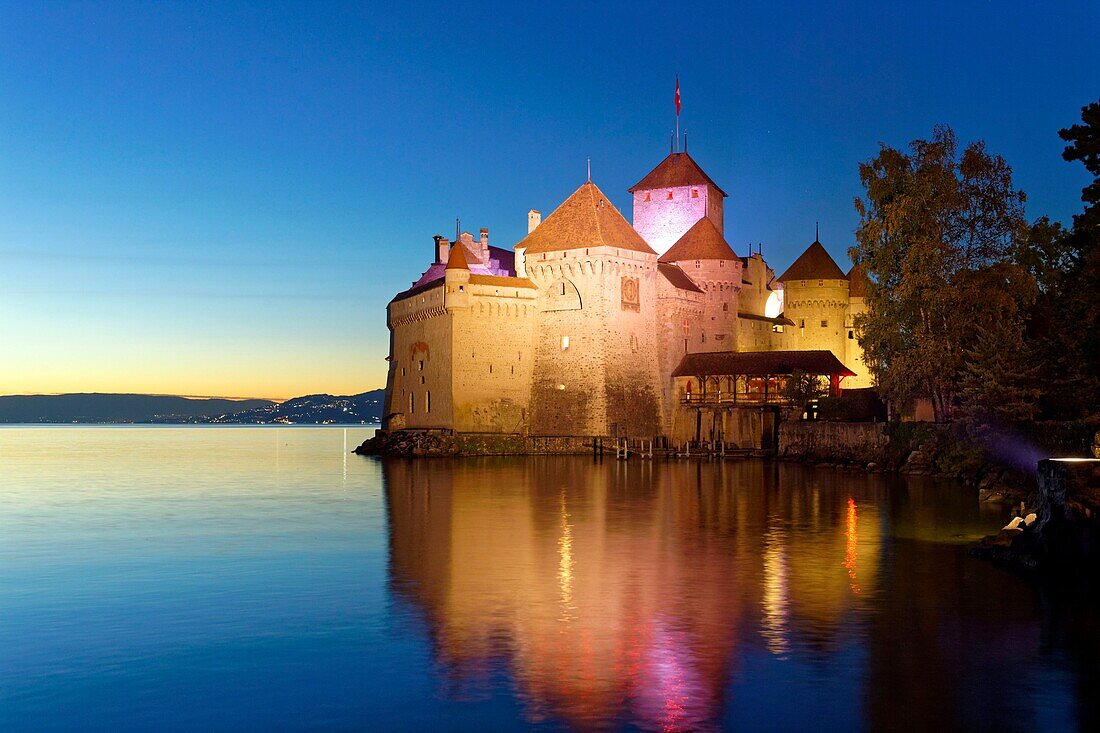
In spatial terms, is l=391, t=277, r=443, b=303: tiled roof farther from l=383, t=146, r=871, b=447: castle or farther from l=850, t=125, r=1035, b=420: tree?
l=850, t=125, r=1035, b=420: tree

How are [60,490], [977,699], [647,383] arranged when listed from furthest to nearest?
[647,383] < [60,490] < [977,699]

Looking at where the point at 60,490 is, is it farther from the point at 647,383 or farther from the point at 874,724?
the point at 874,724

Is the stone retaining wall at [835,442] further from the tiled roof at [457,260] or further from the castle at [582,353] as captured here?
the tiled roof at [457,260]

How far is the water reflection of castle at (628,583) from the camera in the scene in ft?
36.7

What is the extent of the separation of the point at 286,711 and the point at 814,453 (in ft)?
124

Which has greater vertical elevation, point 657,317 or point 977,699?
point 657,317

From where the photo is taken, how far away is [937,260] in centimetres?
3531

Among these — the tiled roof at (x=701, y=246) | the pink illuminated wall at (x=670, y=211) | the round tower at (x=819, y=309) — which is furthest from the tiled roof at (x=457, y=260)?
the round tower at (x=819, y=309)

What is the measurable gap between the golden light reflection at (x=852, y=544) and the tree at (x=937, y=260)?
28.6ft

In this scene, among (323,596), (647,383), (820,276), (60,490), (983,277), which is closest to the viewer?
(323,596)

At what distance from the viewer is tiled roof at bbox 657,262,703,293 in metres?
53.9

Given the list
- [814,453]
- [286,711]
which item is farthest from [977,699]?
[814,453]

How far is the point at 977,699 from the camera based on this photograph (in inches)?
404

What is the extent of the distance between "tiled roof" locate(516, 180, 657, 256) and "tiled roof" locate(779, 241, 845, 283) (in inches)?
569
